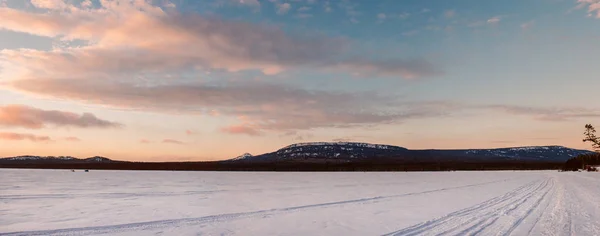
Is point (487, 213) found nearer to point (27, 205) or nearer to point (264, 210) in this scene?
point (264, 210)

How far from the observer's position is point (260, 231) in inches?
495

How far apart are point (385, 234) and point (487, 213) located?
→ 6.63 metres

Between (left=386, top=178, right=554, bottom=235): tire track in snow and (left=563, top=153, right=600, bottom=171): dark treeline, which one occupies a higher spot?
(left=563, top=153, right=600, bottom=171): dark treeline

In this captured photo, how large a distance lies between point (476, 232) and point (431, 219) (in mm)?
2980

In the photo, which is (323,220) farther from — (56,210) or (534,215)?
(56,210)

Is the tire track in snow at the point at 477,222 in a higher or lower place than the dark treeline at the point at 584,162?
lower

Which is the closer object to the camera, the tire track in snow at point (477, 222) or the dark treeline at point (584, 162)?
the tire track in snow at point (477, 222)

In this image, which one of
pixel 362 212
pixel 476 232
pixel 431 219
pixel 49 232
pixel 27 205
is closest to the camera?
pixel 476 232

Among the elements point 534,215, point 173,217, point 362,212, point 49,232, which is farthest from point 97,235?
point 534,215

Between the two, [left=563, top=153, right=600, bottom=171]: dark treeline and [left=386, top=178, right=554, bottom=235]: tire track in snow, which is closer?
[left=386, top=178, right=554, bottom=235]: tire track in snow

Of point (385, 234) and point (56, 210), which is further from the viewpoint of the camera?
point (56, 210)

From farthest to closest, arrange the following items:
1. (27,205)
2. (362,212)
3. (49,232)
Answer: (27,205) < (362,212) < (49,232)

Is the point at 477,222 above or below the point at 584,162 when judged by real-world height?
below

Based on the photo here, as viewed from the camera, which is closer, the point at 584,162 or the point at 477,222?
the point at 477,222
